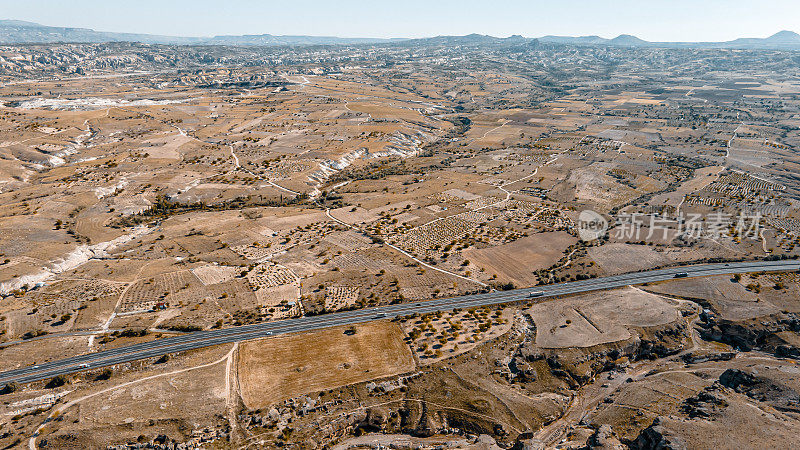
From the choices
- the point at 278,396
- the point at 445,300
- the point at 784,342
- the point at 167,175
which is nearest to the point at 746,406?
the point at 784,342

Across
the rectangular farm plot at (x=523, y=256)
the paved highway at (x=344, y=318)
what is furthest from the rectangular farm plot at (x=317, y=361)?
the rectangular farm plot at (x=523, y=256)

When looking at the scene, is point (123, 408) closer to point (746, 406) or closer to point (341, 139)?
point (746, 406)

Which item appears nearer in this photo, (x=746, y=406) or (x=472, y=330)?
(x=746, y=406)

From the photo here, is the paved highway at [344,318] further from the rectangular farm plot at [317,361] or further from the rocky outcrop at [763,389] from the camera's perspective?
the rocky outcrop at [763,389]

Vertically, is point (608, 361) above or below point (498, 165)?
below

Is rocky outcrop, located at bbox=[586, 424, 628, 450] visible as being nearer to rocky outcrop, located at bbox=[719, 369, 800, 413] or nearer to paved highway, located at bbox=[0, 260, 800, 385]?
rocky outcrop, located at bbox=[719, 369, 800, 413]

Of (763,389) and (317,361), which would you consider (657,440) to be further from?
(317,361)
